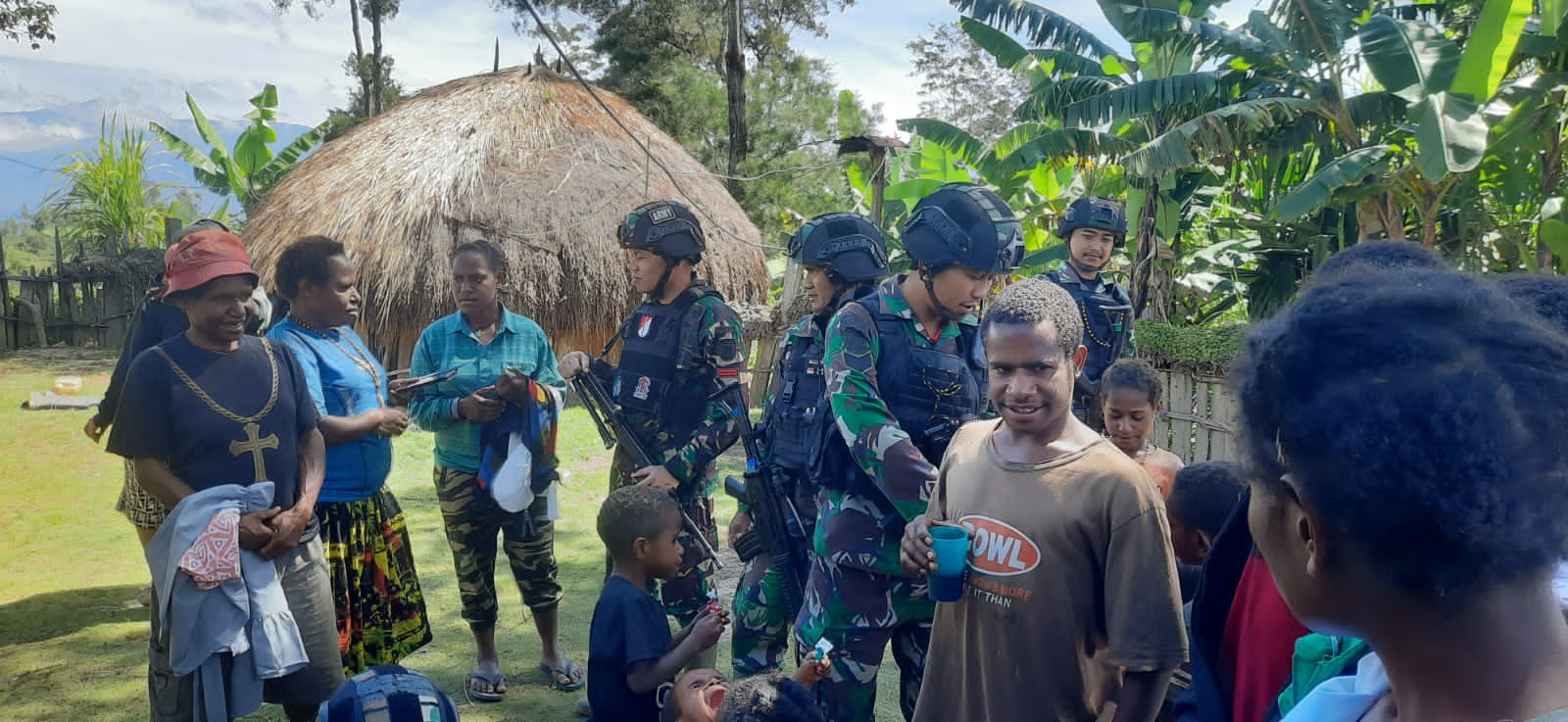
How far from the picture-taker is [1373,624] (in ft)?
3.38

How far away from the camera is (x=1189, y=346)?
7848mm

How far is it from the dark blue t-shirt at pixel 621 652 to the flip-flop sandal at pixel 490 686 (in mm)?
1392

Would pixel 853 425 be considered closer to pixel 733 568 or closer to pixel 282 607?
pixel 282 607

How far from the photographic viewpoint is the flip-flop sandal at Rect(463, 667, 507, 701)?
14.6ft

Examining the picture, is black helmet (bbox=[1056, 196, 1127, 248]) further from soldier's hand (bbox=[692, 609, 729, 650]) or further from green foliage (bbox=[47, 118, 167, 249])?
green foliage (bbox=[47, 118, 167, 249])

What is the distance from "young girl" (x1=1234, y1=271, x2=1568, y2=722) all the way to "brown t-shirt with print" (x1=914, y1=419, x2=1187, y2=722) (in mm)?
1082

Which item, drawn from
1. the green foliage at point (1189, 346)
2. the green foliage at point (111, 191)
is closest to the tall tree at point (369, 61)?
the green foliage at point (111, 191)

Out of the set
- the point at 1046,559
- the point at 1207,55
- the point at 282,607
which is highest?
the point at 1207,55

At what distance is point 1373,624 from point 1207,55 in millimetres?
7758

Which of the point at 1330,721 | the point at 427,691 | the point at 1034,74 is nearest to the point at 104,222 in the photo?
the point at 1034,74

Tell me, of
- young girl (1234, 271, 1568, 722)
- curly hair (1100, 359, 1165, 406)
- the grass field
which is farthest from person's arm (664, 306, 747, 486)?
young girl (1234, 271, 1568, 722)

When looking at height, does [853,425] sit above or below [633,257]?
below

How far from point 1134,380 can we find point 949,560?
1.83 metres

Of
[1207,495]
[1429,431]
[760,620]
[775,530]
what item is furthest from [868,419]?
[1429,431]
